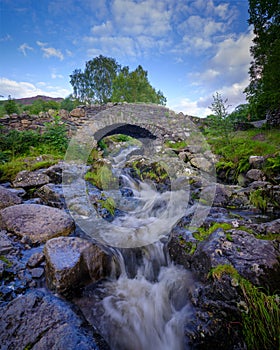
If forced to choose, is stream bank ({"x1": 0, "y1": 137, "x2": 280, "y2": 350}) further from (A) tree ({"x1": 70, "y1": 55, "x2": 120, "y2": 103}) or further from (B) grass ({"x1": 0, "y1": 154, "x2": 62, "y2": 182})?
(A) tree ({"x1": 70, "y1": 55, "x2": 120, "y2": 103})

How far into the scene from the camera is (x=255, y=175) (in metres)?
6.16

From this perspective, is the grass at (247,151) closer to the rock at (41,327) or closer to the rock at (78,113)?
the rock at (41,327)

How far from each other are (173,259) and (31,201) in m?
3.27

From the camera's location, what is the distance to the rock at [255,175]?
6001 mm

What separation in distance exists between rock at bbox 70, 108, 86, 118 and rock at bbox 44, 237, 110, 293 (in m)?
9.09

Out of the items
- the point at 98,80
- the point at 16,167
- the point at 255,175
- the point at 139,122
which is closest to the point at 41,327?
the point at 16,167

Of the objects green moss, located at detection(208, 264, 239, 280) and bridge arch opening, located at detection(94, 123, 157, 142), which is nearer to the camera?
green moss, located at detection(208, 264, 239, 280)

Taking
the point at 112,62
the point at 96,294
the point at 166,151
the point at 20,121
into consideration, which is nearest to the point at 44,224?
the point at 96,294

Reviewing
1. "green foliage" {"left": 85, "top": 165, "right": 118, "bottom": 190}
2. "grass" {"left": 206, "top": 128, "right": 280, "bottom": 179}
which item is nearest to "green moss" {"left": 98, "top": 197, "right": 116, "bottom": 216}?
"green foliage" {"left": 85, "top": 165, "right": 118, "bottom": 190}

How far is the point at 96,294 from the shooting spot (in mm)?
2236

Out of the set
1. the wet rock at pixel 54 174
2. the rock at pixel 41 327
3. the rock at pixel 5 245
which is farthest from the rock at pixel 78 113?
the rock at pixel 41 327

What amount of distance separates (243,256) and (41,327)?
6.60 feet

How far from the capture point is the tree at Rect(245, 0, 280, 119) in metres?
8.06

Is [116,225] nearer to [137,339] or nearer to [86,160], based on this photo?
[137,339]
